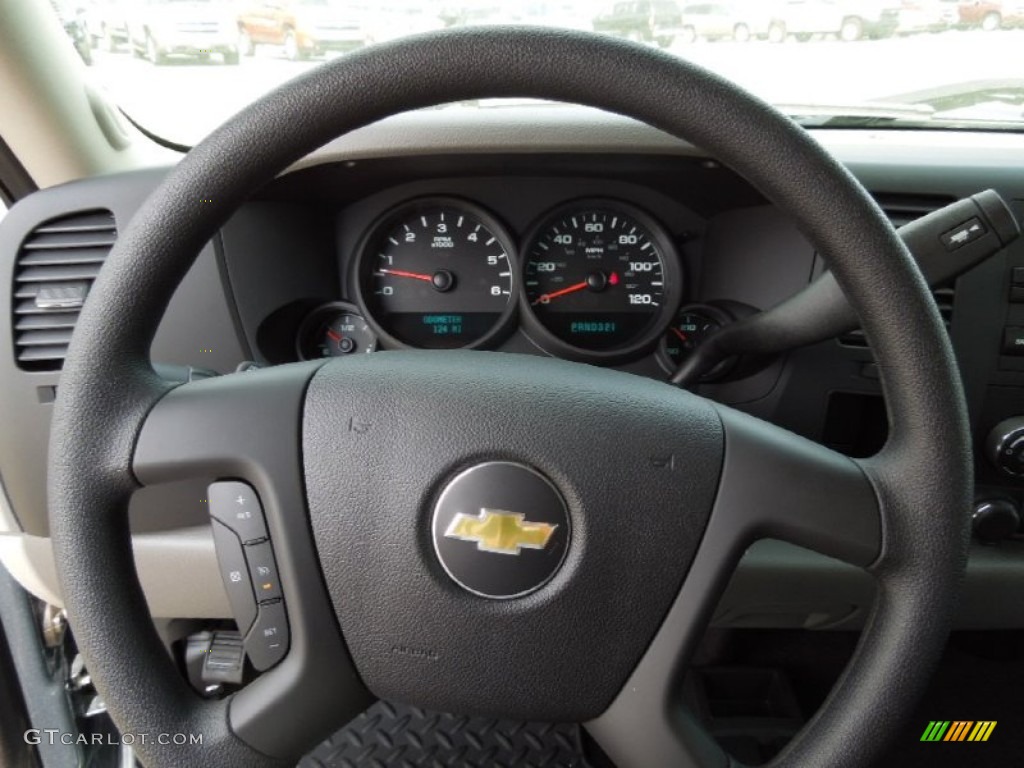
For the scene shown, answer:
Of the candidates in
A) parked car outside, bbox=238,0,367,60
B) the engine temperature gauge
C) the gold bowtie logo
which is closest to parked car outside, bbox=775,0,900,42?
parked car outside, bbox=238,0,367,60

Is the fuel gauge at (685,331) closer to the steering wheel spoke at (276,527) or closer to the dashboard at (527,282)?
the dashboard at (527,282)

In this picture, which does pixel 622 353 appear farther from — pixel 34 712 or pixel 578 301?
pixel 34 712

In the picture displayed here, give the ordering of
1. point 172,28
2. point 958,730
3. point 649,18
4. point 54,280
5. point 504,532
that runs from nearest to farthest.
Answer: point 504,532 → point 54,280 → point 649,18 → point 172,28 → point 958,730

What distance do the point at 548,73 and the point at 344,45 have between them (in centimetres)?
79

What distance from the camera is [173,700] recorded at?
0.77m

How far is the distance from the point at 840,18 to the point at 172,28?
3.81 feet

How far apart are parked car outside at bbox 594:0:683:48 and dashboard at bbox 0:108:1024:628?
0.65 ft

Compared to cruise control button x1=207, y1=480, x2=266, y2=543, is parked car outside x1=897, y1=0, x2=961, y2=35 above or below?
above

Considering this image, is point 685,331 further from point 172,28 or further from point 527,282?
point 172,28

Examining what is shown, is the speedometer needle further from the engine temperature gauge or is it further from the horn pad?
the horn pad

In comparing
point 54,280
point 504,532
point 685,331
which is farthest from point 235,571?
point 685,331

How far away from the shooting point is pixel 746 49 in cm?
151

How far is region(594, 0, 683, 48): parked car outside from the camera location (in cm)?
142

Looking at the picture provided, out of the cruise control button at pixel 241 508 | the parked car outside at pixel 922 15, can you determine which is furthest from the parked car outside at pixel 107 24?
the parked car outside at pixel 922 15
